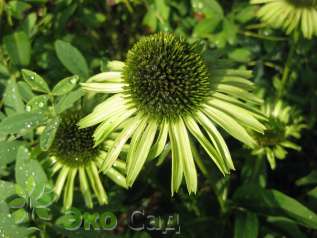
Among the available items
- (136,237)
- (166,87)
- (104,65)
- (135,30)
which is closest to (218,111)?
(166,87)

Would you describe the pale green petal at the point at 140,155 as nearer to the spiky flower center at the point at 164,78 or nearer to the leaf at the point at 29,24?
the spiky flower center at the point at 164,78

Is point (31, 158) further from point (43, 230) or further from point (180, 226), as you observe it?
point (180, 226)

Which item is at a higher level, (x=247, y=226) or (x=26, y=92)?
(x=26, y=92)

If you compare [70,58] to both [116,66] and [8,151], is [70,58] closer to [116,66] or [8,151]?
[116,66]

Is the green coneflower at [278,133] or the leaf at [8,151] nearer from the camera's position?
the leaf at [8,151]

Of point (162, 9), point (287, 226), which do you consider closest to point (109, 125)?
point (287, 226)

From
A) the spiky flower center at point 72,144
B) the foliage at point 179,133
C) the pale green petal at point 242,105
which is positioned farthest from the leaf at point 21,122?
the pale green petal at point 242,105

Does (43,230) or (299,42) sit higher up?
(299,42)
